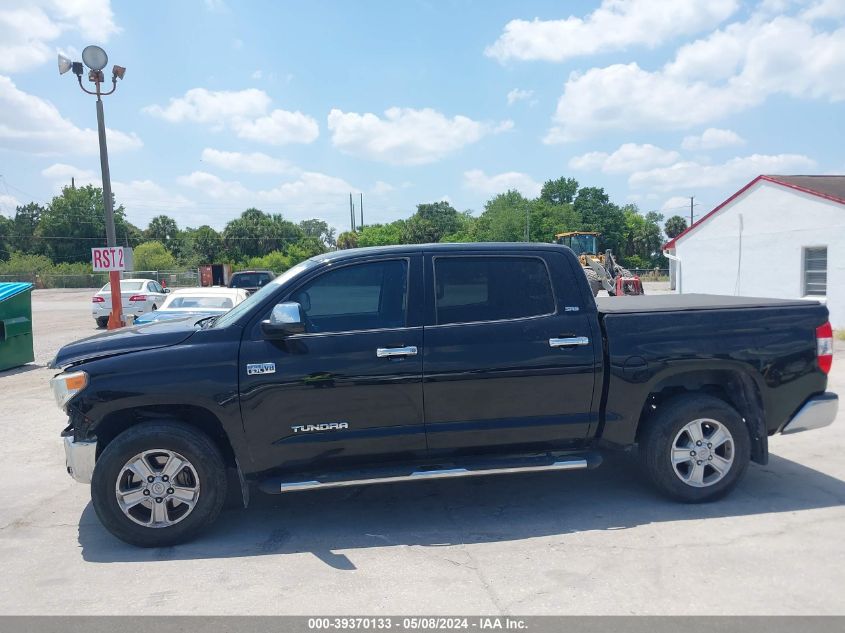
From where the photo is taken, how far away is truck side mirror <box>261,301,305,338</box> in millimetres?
4430

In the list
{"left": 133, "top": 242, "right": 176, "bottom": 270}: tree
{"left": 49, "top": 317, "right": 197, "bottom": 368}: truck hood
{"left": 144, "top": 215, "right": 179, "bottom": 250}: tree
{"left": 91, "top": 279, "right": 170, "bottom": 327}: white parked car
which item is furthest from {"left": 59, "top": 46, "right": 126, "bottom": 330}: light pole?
{"left": 144, "top": 215, "right": 179, "bottom": 250}: tree

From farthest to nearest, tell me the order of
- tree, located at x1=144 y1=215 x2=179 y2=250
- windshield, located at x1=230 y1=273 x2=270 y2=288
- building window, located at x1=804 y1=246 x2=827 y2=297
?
1. tree, located at x1=144 y1=215 x2=179 y2=250
2. windshield, located at x1=230 y1=273 x2=270 y2=288
3. building window, located at x1=804 y1=246 x2=827 y2=297

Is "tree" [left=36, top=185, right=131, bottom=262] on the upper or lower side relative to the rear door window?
upper

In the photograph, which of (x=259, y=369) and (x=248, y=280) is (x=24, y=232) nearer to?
(x=248, y=280)

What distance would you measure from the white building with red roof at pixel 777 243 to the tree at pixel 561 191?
69.1m

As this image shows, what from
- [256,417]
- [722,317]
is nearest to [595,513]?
[722,317]

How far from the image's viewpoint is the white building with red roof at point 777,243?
1730 centimetres

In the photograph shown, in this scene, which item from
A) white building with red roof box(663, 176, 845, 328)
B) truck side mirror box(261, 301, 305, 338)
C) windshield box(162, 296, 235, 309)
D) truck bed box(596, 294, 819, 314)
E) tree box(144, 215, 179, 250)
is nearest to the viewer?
truck side mirror box(261, 301, 305, 338)

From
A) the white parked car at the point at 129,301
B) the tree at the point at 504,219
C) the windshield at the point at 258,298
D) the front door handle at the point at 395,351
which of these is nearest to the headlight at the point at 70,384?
the windshield at the point at 258,298

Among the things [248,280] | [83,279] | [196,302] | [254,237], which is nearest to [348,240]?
[254,237]

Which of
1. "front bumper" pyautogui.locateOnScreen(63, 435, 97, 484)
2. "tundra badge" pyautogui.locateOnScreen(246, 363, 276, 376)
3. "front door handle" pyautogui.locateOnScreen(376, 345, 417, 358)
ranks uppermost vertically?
"front door handle" pyautogui.locateOnScreen(376, 345, 417, 358)

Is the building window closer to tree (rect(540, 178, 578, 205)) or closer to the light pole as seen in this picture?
the light pole

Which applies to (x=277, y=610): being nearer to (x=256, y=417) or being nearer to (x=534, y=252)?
(x=256, y=417)

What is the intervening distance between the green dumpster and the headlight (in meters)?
8.82
